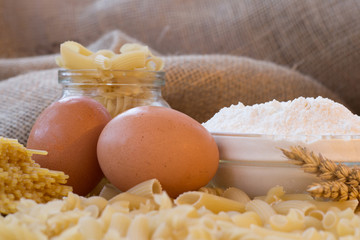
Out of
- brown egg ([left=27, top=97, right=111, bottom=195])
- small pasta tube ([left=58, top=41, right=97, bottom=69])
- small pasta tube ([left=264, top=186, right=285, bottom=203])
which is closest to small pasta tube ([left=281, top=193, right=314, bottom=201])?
small pasta tube ([left=264, top=186, right=285, bottom=203])

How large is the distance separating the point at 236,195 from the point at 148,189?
0.36ft

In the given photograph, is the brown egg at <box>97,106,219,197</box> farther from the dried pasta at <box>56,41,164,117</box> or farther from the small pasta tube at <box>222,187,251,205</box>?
the dried pasta at <box>56,41,164,117</box>

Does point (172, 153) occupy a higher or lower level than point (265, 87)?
higher

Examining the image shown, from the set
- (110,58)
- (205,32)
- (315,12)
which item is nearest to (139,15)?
(205,32)

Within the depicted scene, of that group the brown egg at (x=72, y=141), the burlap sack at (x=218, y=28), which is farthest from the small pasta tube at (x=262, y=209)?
the burlap sack at (x=218, y=28)

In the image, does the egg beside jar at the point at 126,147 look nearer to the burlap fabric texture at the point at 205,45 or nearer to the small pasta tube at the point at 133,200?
the small pasta tube at the point at 133,200

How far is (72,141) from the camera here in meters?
0.59

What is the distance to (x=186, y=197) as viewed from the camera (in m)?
0.51

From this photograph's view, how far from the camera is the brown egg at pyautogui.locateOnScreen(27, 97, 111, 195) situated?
23.2 inches

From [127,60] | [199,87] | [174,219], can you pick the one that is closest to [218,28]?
[199,87]

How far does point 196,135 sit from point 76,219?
18cm

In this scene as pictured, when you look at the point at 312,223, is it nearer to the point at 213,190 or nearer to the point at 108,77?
the point at 213,190

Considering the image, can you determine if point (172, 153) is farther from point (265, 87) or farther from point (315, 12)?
point (315, 12)

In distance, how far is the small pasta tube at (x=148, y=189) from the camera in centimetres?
50
